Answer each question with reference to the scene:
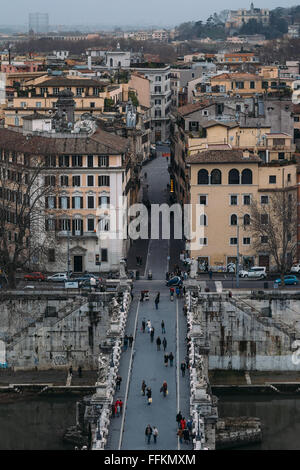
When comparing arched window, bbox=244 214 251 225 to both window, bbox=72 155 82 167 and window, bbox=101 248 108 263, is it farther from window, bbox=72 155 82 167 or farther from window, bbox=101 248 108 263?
window, bbox=72 155 82 167

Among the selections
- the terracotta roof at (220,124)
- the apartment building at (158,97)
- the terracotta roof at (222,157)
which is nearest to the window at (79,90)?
the terracotta roof at (220,124)

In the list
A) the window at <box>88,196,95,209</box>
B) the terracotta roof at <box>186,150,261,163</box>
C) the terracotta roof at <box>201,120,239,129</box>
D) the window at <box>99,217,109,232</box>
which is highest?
the terracotta roof at <box>201,120,239,129</box>

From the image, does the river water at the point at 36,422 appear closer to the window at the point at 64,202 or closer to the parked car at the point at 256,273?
the parked car at the point at 256,273

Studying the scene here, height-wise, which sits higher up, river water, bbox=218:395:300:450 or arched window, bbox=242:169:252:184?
arched window, bbox=242:169:252:184

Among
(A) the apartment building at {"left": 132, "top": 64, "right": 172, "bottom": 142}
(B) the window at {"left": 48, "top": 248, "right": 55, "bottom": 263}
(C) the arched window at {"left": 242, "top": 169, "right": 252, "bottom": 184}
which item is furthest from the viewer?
(A) the apartment building at {"left": 132, "top": 64, "right": 172, "bottom": 142}

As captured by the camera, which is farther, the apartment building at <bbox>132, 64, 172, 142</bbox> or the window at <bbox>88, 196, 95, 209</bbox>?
the apartment building at <bbox>132, 64, 172, 142</bbox>

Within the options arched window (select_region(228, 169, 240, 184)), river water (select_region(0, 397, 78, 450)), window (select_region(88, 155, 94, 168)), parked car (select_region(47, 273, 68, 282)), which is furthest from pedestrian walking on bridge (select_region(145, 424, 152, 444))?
window (select_region(88, 155, 94, 168))

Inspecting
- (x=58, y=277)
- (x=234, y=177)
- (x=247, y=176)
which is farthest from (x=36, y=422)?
(x=247, y=176)
